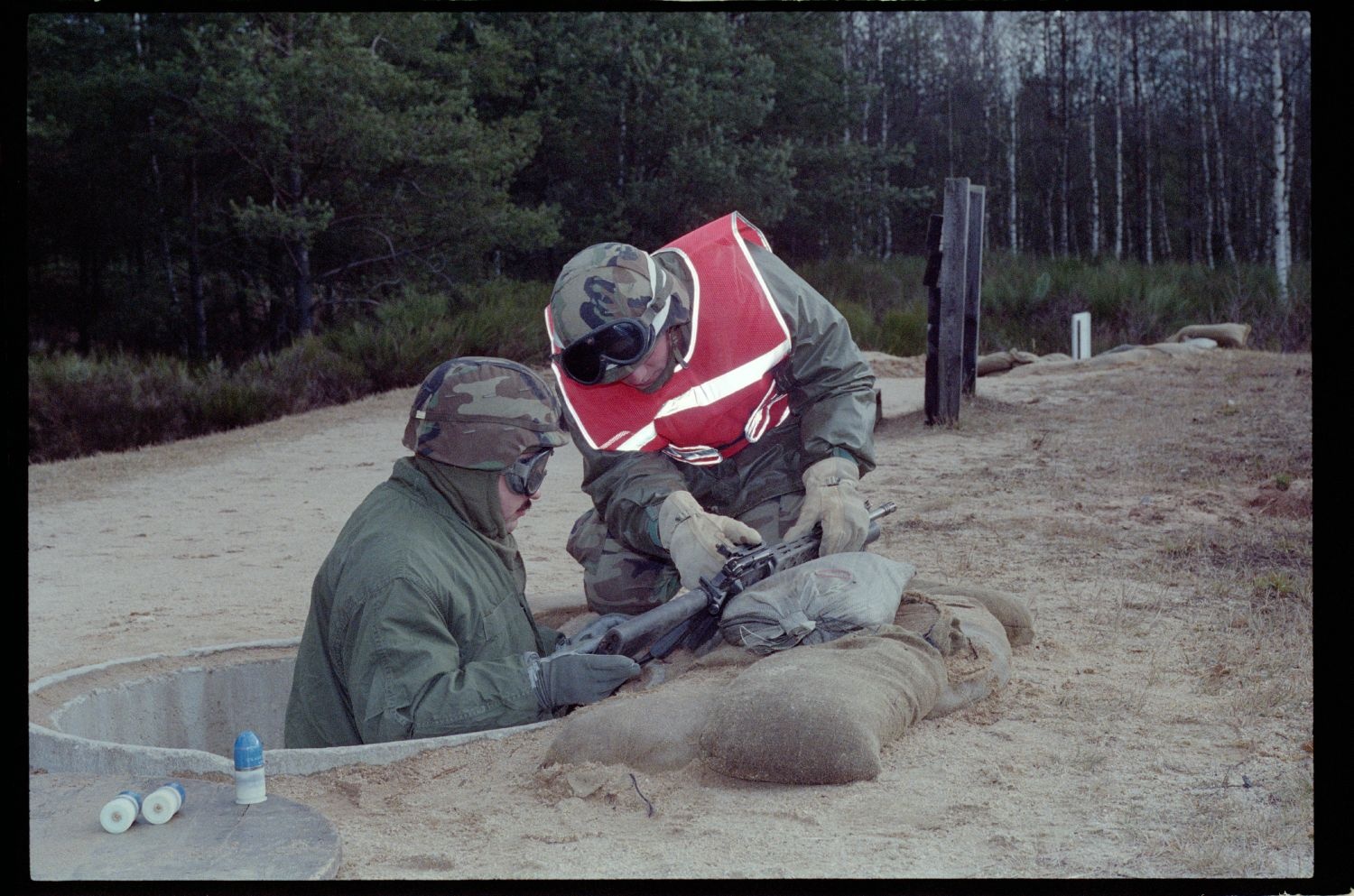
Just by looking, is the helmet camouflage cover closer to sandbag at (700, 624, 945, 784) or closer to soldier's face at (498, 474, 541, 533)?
soldier's face at (498, 474, 541, 533)

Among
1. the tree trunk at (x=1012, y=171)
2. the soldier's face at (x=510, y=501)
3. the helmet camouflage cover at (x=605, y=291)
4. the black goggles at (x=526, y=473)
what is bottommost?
the soldier's face at (x=510, y=501)

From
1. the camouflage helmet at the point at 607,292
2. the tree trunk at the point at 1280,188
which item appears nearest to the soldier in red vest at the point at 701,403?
the camouflage helmet at the point at 607,292

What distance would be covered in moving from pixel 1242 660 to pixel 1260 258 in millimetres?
15053

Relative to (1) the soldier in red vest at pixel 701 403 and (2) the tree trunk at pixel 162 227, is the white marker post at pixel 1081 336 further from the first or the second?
(1) the soldier in red vest at pixel 701 403

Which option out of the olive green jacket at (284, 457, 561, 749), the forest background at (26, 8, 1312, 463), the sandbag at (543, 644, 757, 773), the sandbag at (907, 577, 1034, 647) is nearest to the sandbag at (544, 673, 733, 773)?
the sandbag at (543, 644, 757, 773)

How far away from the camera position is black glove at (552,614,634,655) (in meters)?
3.62

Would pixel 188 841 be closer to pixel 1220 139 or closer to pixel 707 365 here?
pixel 707 365

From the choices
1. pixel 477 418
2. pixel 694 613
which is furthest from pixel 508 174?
pixel 477 418

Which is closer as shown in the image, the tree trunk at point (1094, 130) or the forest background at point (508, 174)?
the forest background at point (508, 174)

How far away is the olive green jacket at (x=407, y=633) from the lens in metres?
3.25

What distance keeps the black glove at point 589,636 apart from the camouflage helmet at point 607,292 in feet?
2.53

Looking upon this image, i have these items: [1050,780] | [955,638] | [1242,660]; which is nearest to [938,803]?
[1050,780]

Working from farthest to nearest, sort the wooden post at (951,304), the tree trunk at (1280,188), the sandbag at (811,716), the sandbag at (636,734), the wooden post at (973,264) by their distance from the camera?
the tree trunk at (1280,188), the wooden post at (973,264), the wooden post at (951,304), the sandbag at (636,734), the sandbag at (811,716)

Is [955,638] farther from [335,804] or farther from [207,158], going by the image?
[207,158]
